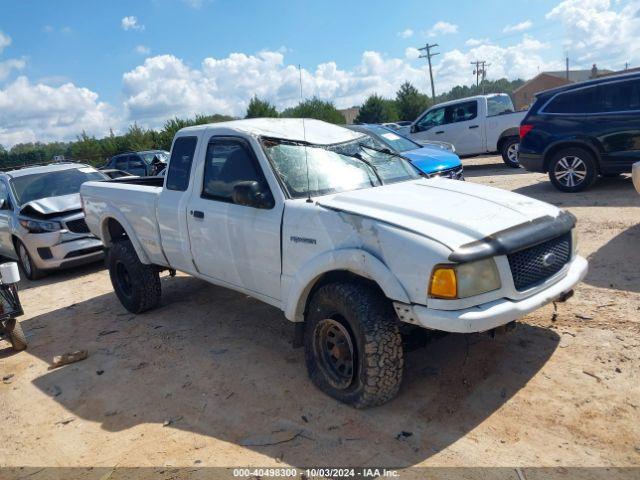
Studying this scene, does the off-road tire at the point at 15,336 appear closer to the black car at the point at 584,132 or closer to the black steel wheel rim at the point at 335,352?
the black steel wheel rim at the point at 335,352

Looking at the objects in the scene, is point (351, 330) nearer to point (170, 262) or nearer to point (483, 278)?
point (483, 278)

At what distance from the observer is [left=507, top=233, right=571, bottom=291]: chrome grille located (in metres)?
3.12

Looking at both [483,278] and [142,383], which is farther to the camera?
[142,383]

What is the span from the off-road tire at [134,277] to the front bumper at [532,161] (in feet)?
23.5

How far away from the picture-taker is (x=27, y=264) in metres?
8.30

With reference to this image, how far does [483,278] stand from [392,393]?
0.98 meters

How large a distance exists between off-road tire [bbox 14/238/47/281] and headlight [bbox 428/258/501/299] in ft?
24.0

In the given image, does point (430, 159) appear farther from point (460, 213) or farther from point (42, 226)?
point (42, 226)

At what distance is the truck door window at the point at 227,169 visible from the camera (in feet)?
13.3

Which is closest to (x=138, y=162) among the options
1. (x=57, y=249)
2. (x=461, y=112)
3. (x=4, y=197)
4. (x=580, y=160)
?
(x=4, y=197)

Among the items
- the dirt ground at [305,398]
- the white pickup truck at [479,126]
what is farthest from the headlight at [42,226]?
the white pickup truck at [479,126]

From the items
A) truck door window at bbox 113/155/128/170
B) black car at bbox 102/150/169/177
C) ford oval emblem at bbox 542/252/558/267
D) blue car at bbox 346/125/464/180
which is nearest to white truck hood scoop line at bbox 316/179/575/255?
ford oval emblem at bbox 542/252/558/267

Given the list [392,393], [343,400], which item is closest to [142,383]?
[343,400]

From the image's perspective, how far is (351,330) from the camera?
11.0 feet
